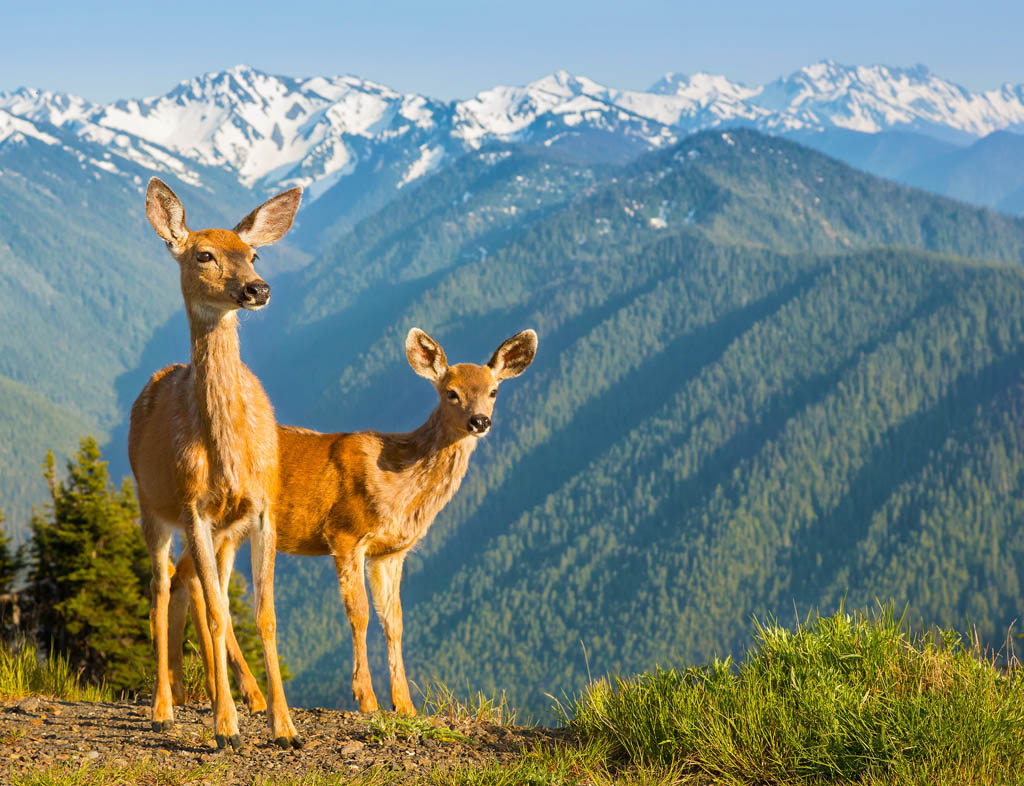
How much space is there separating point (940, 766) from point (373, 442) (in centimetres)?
616

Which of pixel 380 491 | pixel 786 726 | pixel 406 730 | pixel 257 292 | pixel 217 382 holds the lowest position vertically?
pixel 786 726

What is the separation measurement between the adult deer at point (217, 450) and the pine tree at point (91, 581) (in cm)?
2318

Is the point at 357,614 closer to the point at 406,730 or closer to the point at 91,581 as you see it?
the point at 406,730

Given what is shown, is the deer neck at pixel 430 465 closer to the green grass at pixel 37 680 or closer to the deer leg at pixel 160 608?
the deer leg at pixel 160 608

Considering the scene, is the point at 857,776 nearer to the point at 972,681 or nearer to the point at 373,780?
the point at 972,681

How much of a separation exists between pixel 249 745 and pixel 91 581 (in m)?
25.8

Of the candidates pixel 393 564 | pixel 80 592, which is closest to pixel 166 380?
pixel 393 564

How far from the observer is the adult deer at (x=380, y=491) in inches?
394

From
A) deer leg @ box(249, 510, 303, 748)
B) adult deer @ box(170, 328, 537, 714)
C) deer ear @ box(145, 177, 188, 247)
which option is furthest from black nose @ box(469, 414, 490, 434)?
deer ear @ box(145, 177, 188, 247)

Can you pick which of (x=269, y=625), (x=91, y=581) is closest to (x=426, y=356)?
(x=269, y=625)

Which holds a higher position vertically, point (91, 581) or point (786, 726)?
Answer: point (91, 581)

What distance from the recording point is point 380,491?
10.5m

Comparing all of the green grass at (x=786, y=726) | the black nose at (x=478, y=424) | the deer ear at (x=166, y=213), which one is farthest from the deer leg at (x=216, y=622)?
the black nose at (x=478, y=424)

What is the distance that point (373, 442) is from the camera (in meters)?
11.0
